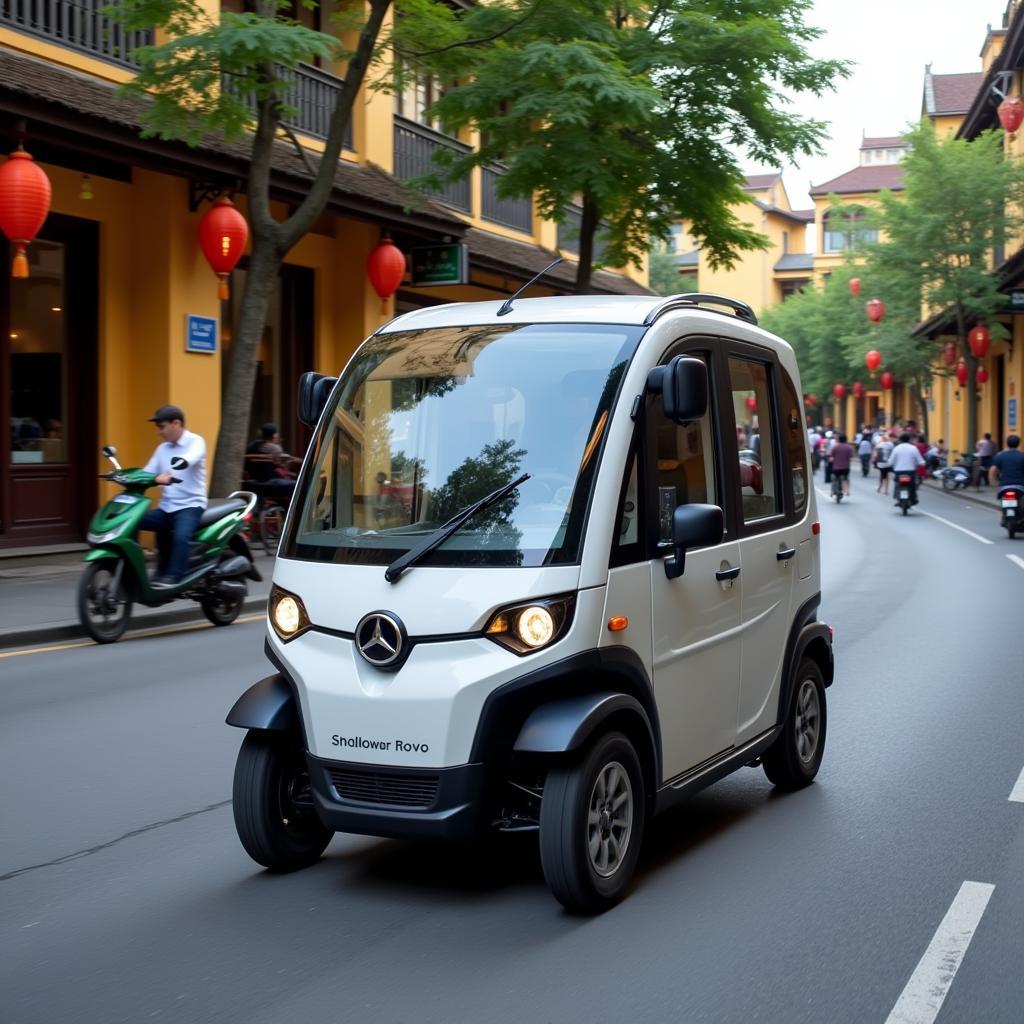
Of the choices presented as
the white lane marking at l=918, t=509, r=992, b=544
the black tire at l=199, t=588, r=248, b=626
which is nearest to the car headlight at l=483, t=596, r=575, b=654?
the black tire at l=199, t=588, r=248, b=626

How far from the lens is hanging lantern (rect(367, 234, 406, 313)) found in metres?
21.7

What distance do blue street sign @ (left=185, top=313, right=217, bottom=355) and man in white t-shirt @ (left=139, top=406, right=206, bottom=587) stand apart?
21.6ft

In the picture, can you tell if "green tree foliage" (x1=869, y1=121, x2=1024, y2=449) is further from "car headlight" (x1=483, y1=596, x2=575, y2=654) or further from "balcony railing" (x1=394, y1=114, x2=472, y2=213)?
"car headlight" (x1=483, y1=596, x2=575, y2=654)

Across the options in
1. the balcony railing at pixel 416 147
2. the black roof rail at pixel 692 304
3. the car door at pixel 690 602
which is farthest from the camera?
the balcony railing at pixel 416 147

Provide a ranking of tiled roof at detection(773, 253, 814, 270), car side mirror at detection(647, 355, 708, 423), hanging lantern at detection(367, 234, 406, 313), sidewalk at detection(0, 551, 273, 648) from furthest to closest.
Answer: tiled roof at detection(773, 253, 814, 270)
hanging lantern at detection(367, 234, 406, 313)
sidewalk at detection(0, 551, 273, 648)
car side mirror at detection(647, 355, 708, 423)

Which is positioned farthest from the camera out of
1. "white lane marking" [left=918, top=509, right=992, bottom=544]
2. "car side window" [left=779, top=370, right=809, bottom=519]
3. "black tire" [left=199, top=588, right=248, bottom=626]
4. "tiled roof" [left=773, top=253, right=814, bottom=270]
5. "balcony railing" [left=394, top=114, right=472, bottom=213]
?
"tiled roof" [left=773, top=253, right=814, bottom=270]

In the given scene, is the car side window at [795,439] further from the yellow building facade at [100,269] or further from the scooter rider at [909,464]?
the scooter rider at [909,464]

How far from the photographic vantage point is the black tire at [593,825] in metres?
4.48

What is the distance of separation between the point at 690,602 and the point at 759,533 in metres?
0.85

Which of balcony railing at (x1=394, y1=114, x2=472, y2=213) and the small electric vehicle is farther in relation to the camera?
balcony railing at (x1=394, y1=114, x2=472, y2=213)

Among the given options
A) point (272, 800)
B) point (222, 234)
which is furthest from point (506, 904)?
point (222, 234)

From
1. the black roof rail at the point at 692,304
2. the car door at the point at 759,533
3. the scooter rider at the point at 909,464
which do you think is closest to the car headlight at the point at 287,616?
the black roof rail at the point at 692,304

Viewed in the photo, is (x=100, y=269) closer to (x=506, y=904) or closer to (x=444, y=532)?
(x=444, y=532)

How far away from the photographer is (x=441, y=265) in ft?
76.0
